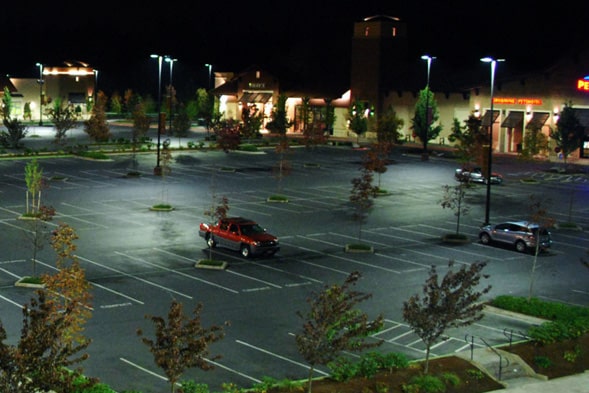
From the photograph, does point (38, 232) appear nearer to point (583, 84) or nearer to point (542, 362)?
point (542, 362)

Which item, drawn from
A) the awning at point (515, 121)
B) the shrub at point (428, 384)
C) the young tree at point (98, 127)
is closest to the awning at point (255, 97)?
the young tree at point (98, 127)

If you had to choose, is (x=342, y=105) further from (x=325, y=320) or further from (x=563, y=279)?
(x=325, y=320)

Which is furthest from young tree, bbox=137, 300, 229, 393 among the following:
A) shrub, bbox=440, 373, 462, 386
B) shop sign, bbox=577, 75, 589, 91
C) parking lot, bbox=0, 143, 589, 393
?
shop sign, bbox=577, 75, 589, 91

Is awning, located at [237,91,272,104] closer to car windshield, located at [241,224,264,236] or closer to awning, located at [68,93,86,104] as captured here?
awning, located at [68,93,86,104]

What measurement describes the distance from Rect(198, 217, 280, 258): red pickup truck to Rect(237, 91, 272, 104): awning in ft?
264

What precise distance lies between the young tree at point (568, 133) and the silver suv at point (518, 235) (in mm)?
38225

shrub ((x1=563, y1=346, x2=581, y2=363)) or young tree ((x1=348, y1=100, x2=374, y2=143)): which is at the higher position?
young tree ((x1=348, y1=100, x2=374, y2=143))

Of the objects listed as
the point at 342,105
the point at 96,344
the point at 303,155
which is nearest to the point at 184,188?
the point at 303,155

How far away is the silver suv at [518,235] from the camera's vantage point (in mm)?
39000

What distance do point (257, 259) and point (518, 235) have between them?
37.1 feet

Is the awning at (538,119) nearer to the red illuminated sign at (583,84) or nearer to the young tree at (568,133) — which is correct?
the young tree at (568,133)

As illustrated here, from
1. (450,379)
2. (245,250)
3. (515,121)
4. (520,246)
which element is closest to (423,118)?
(515,121)

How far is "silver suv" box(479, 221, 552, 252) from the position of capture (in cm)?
3900

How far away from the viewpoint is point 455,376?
2106 cm
